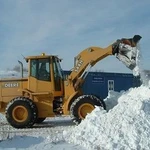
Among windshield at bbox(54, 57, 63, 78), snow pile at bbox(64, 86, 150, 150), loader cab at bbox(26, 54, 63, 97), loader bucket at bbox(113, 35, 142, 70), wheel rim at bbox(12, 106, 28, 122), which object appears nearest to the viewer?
snow pile at bbox(64, 86, 150, 150)

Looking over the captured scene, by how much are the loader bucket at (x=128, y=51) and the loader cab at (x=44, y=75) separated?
2.25 metres

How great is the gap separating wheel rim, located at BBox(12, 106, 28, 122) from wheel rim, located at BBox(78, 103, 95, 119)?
1.87 meters

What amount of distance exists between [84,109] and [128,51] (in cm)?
251

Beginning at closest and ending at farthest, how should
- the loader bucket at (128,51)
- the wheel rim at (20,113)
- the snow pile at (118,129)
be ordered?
1. the snow pile at (118,129)
2. the loader bucket at (128,51)
3. the wheel rim at (20,113)

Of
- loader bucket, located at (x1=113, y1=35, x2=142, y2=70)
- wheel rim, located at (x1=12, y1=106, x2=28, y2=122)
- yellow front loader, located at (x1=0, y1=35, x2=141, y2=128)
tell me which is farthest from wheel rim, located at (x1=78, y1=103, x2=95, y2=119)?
loader bucket, located at (x1=113, y1=35, x2=142, y2=70)

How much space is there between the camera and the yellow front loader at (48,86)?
42.5 ft

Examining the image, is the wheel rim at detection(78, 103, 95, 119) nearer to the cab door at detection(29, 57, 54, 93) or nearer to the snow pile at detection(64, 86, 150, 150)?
the cab door at detection(29, 57, 54, 93)

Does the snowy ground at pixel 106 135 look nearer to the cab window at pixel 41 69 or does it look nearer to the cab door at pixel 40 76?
the cab door at pixel 40 76

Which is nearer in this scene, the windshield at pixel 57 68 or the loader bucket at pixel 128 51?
the loader bucket at pixel 128 51

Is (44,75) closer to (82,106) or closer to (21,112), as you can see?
(21,112)

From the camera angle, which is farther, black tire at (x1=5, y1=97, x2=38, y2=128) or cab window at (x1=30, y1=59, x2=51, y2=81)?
cab window at (x1=30, y1=59, x2=51, y2=81)

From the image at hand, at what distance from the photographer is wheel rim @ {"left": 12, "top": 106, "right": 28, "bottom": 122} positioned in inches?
510

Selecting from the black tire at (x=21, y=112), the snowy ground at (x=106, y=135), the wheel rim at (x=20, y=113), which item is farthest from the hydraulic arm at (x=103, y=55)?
the snowy ground at (x=106, y=135)

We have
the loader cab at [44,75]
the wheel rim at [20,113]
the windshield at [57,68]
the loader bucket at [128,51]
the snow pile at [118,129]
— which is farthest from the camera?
the windshield at [57,68]
